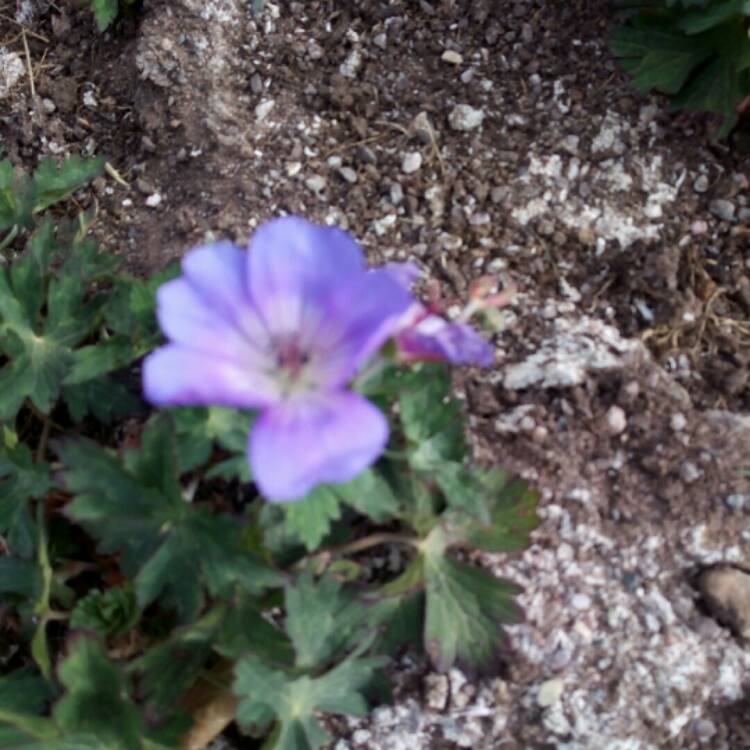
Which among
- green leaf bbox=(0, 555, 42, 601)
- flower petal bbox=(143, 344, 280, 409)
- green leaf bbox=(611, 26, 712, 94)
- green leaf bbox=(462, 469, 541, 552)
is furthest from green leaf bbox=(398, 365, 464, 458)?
green leaf bbox=(611, 26, 712, 94)

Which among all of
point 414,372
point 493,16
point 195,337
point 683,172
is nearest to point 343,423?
point 195,337

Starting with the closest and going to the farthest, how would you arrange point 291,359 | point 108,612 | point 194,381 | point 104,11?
1. point 194,381
2. point 291,359
3. point 108,612
4. point 104,11

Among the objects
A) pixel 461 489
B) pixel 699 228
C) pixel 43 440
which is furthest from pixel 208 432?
pixel 699 228

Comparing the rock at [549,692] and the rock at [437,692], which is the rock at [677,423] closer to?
the rock at [549,692]

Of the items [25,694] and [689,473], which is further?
[689,473]

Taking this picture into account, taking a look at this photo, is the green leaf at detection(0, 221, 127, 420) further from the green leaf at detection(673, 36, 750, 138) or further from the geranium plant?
the green leaf at detection(673, 36, 750, 138)

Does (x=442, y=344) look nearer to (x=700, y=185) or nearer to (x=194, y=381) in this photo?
(x=194, y=381)

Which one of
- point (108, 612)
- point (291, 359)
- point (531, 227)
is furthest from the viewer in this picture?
point (531, 227)
